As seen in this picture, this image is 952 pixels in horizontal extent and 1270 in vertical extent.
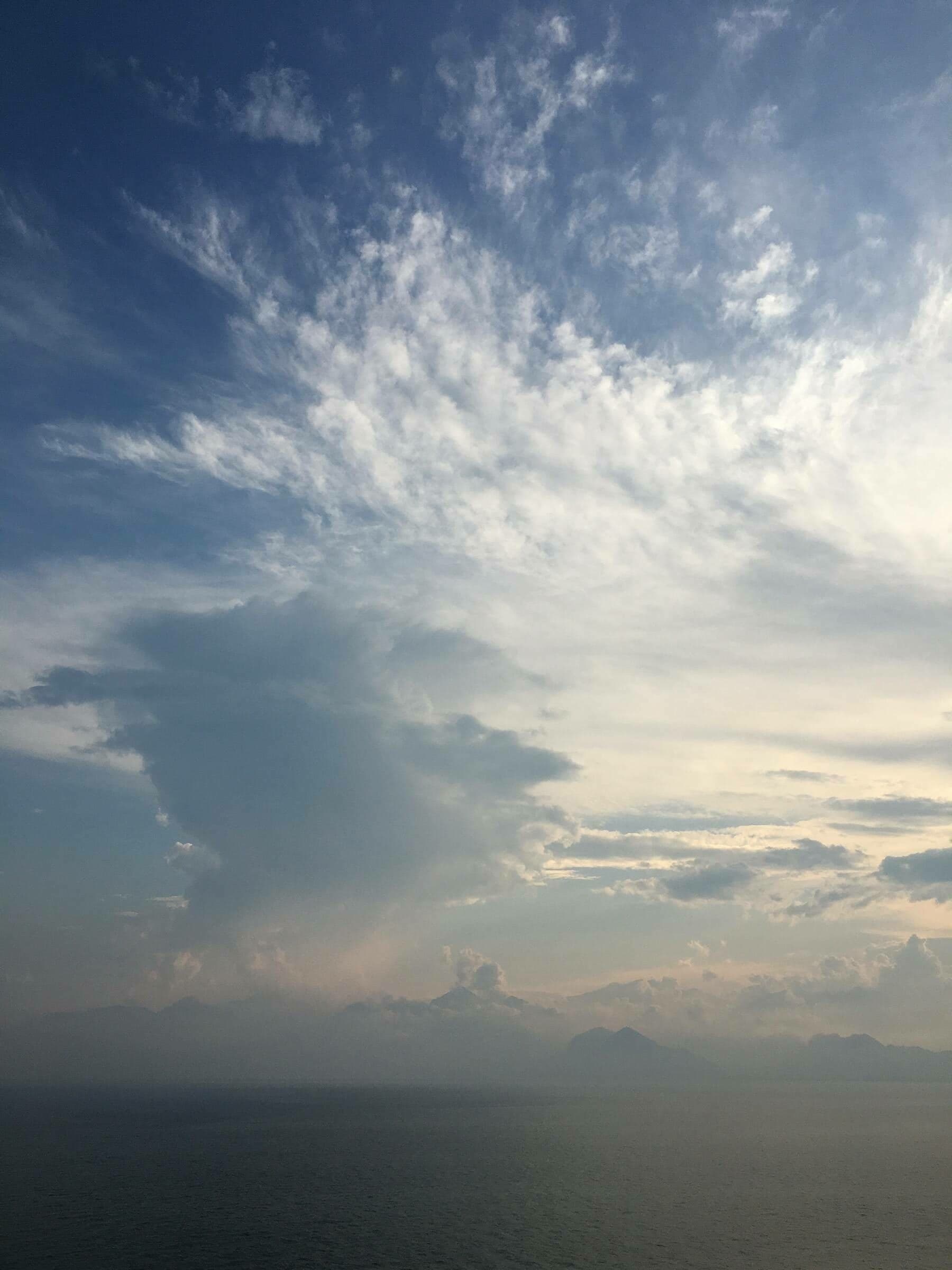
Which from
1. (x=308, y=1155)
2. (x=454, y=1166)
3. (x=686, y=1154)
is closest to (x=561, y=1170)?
(x=454, y=1166)

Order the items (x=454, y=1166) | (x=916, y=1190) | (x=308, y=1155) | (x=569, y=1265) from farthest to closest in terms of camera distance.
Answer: (x=308, y=1155)
(x=454, y=1166)
(x=916, y=1190)
(x=569, y=1265)

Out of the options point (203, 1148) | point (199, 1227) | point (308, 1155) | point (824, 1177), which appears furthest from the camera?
point (203, 1148)

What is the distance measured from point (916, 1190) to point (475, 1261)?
327 feet

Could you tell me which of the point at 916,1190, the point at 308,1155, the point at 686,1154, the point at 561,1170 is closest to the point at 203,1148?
the point at 308,1155

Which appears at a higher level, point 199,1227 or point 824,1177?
point 199,1227

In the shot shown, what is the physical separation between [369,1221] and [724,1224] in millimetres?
49105

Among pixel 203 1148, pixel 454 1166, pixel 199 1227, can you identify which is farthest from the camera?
pixel 203 1148

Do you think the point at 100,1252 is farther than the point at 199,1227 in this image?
No

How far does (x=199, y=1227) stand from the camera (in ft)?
332

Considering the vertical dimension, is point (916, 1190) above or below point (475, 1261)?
below

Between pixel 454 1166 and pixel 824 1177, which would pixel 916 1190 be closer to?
pixel 824 1177

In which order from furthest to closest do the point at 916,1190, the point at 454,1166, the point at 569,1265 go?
1. the point at 454,1166
2. the point at 916,1190
3. the point at 569,1265

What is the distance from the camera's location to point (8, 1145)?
181 m

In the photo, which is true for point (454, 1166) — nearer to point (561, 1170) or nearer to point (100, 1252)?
point (561, 1170)
